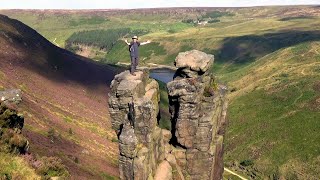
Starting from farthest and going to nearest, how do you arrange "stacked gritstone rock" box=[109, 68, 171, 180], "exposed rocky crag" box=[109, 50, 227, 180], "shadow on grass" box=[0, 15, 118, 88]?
1. "shadow on grass" box=[0, 15, 118, 88]
2. "exposed rocky crag" box=[109, 50, 227, 180]
3. "stacked gritstone rock" box=[109, 68, 171, 180]

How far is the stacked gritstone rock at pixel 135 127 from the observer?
1149 inches

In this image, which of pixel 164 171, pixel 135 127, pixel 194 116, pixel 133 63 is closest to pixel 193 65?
pixel 194 116

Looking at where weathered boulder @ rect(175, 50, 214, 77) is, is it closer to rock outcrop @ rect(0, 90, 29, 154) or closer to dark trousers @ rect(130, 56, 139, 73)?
dark trousers @ rect(130, 56, 139, 73)

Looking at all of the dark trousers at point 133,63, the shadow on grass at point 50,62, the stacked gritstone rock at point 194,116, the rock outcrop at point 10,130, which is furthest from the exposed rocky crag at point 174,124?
the shadow on grass at point 50,62

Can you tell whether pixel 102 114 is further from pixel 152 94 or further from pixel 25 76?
pixel 152 94

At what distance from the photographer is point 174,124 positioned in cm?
3425

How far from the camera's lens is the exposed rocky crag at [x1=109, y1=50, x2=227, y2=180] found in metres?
29.6

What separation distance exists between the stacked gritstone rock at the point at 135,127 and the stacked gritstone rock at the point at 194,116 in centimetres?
225

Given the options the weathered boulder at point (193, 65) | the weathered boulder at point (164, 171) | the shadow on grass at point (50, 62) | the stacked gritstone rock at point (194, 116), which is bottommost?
the shadow on grass at point (50, 62)

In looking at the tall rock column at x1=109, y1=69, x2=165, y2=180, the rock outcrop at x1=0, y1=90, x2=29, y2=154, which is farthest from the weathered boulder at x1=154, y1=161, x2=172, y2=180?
the rock outcrop at x1=0, y1=90, x2=29, y2=154

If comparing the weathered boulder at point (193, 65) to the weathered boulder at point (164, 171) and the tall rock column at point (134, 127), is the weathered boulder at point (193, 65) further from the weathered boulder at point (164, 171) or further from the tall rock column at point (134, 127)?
the weathered boulder at point (164, 171)

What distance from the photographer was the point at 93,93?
367ft

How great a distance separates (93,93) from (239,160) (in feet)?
153

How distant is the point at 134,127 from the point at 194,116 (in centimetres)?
598
